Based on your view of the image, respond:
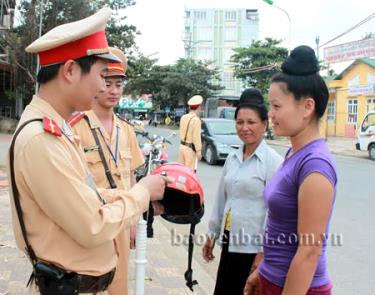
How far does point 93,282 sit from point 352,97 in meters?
29.5

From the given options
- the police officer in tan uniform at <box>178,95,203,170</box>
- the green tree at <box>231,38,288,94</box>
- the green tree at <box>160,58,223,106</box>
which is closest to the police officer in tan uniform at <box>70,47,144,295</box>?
the police officer in tan uniform at <box>178,95,203,170</box>

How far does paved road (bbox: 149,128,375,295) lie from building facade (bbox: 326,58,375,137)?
17284 mm

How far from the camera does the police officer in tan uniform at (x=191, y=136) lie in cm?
962

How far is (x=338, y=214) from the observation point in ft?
24.9

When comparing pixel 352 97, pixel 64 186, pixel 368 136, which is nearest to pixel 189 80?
pixel 352 97

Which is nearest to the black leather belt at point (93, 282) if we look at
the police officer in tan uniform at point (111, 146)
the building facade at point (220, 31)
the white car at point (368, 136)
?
the police officer in tan uniform at point (111, 146)

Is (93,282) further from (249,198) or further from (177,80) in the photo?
(177,80)

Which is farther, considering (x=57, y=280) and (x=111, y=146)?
(x=111, y=146)

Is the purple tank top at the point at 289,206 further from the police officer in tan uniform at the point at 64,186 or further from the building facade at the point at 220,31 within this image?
the building facade at the point at 220,31

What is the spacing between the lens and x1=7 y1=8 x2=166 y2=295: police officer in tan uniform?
1.57 metres

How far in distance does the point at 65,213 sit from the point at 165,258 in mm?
3574

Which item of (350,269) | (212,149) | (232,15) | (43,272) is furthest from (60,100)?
(232,15)

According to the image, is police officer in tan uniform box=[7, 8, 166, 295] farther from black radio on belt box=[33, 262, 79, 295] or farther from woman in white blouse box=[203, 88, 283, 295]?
woman in white blouse box=[203, 88, 283, 295]

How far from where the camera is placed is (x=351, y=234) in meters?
6.32
